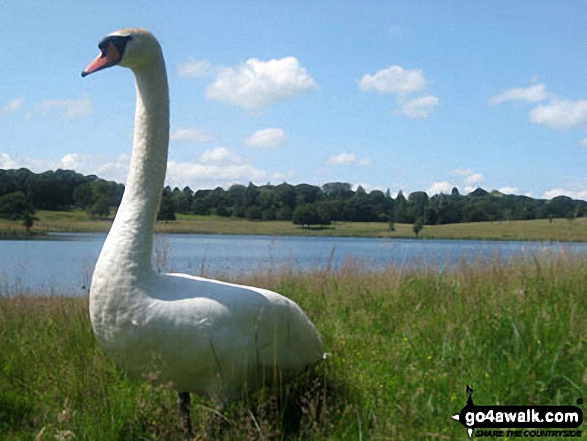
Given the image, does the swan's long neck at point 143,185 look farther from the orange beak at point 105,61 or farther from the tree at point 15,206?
the tree at point 15,206

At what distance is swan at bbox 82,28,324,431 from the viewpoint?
9.61 feet

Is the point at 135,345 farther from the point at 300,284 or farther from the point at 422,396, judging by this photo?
the point at 300,284

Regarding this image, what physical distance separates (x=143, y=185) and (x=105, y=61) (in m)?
0.71

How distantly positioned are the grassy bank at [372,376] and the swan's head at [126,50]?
186 cm

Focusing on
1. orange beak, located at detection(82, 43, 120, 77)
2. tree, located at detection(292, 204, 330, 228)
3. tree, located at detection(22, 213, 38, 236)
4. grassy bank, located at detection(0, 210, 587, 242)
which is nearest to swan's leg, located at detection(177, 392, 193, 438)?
orange beak, located at detection(82, 43, 120, 77)

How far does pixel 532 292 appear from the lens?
492 cm

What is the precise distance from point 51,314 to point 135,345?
3.55 metres

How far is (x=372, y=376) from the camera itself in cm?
396

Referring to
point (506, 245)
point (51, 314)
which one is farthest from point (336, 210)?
point (51, 314)

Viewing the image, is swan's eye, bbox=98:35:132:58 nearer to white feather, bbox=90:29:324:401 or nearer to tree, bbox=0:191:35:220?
white feather, bbox=90:29:324:401

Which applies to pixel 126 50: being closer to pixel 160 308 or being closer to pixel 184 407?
pixel 160 308

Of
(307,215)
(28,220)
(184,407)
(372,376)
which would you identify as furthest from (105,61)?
(307,215)

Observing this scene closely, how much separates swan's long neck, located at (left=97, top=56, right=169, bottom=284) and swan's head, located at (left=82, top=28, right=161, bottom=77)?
0.08 m

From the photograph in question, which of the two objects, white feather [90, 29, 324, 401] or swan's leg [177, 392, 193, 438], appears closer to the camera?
white feather [90, 29, 324, 401]
